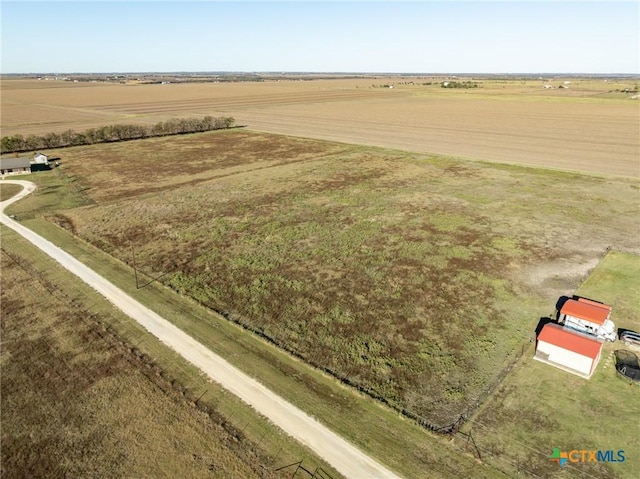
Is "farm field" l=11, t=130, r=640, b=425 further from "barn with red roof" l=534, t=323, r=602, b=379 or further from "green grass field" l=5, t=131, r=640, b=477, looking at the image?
"barn with red roof" l=534, t=323, r=602, b=379

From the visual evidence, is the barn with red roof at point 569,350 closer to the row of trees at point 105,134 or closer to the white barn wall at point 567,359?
the white barn wall at point 567,359

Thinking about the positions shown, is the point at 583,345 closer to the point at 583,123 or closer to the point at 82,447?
the point at 82,447

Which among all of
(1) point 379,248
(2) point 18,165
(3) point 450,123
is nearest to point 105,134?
(2) point 18,165

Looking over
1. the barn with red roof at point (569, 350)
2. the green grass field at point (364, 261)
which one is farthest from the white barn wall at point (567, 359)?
the green grass field at point (364, 261)

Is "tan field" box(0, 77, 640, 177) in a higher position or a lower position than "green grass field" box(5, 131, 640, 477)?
higher

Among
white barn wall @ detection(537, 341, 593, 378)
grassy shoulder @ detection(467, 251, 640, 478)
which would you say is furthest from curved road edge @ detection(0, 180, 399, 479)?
white barn wall @ detection(537, 341, 593, 378)

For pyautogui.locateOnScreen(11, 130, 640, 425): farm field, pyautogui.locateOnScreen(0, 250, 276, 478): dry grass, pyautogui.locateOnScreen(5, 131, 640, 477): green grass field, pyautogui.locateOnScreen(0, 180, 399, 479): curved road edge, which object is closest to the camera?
pyautogui.locateOnScreen(0, 250, 276, 478): dry grass
